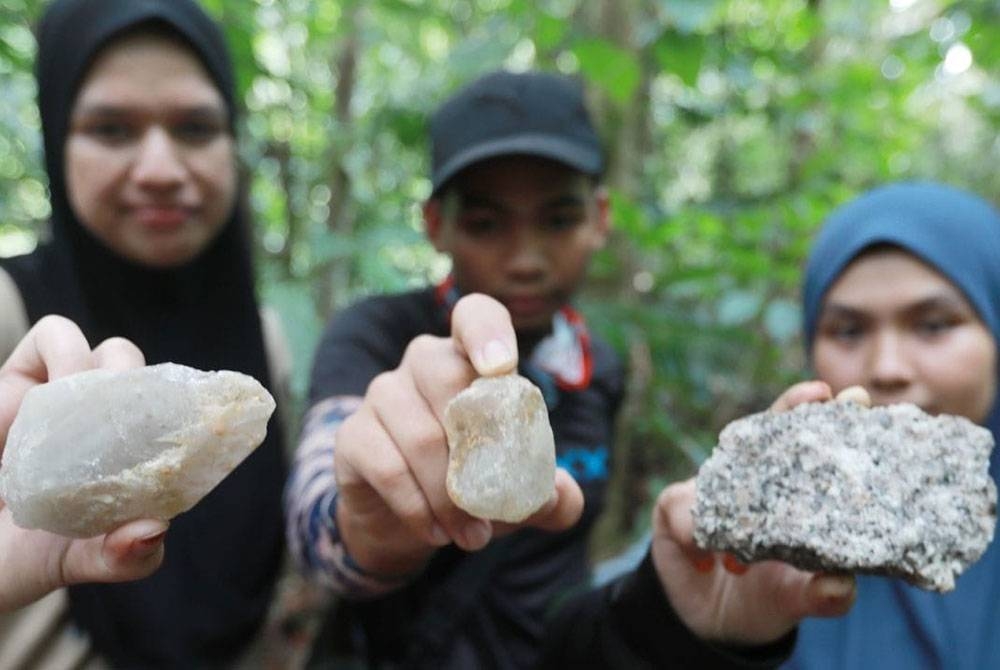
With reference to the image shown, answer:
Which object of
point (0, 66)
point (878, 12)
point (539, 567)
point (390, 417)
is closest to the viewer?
point (390, 417)

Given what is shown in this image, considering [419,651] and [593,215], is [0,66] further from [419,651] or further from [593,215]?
[419,651]

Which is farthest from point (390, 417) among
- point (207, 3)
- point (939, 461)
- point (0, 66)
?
point (0, 66)

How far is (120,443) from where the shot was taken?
77cm

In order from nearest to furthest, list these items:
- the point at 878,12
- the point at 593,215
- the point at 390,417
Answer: the point at 390,417, the point at 593,215, the point at 878,12

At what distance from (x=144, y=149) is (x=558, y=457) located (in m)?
1.01

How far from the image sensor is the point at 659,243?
2287mm

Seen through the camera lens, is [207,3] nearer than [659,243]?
Yes

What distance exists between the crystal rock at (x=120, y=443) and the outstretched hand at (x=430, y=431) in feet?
0.47

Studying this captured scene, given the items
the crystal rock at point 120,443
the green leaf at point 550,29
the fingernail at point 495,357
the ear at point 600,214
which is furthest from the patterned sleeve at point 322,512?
the green leaf at point 550,29

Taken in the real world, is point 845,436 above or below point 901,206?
below

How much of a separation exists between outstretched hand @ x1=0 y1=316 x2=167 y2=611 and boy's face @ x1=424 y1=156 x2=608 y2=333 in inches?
29.3

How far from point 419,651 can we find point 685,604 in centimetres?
Answer: 55

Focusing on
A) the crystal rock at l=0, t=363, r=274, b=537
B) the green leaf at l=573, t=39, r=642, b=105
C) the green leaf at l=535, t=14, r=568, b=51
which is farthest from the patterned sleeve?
the green leaf at l=535, t=14, r=568, b=51

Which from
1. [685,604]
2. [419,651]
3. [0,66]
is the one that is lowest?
[419,651]
